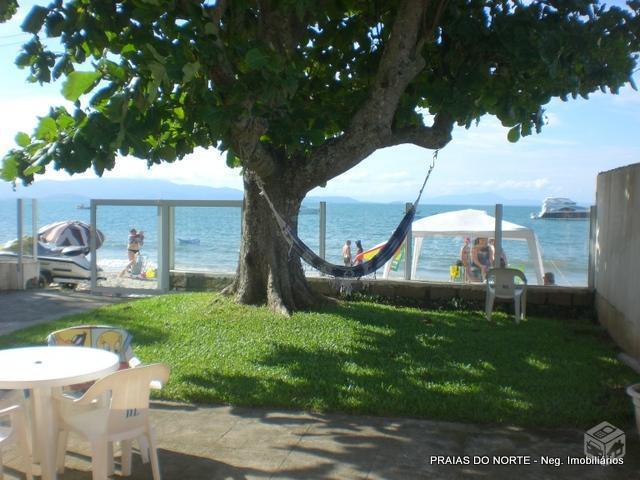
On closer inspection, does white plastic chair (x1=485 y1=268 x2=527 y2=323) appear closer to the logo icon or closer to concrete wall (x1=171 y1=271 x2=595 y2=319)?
concrete wall (x1=171 y1=271 x2=595 y2=319)

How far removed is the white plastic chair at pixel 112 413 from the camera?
3.76m

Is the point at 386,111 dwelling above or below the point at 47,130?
above

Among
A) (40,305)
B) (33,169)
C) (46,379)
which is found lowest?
(40,305)

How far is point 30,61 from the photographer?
22.8ft

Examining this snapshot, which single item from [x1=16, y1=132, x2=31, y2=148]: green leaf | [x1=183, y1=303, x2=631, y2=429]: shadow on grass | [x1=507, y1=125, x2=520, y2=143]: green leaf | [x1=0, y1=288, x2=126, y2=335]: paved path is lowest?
[x1=0, y1=288, x2=126, y2=335]: paved path

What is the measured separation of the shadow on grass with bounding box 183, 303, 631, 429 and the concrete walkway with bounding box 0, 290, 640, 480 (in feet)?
0.69

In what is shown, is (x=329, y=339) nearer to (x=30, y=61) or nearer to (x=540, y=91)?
(x=540, y=91)

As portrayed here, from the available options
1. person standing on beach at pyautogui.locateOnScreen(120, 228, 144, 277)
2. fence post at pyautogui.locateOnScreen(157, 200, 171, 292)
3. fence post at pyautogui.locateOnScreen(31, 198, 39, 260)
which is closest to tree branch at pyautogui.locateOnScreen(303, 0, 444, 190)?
fence post at pyautogui.locateOnScreen(157, 200, 171, 292)

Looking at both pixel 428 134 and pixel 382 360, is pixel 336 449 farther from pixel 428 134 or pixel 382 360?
pixel 428 134

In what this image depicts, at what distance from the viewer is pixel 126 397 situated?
3.85 meters

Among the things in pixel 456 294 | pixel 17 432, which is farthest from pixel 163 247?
pixel 17 432

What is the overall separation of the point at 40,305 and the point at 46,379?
25.8ft

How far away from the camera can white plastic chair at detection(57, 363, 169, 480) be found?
3.76 metres

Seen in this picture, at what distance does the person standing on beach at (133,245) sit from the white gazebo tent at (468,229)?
497cm
